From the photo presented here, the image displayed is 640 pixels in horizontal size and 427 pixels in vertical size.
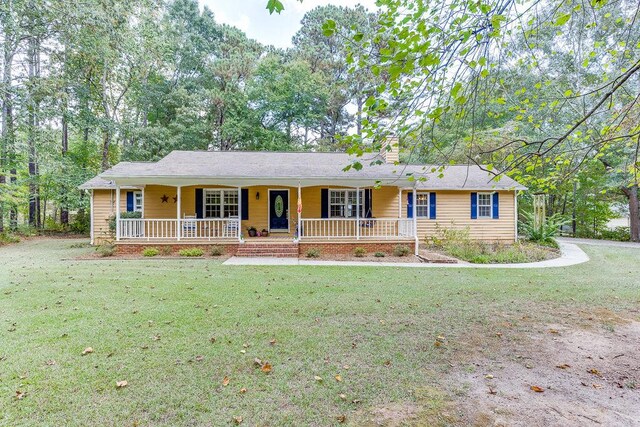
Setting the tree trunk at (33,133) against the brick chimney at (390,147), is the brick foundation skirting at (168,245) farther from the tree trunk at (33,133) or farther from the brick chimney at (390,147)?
the brick chimney at (390,147)

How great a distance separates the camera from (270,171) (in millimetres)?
Answer: 12883

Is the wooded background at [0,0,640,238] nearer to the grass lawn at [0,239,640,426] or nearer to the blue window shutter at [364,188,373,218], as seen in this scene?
the grass lawn at [0,239,640,426]

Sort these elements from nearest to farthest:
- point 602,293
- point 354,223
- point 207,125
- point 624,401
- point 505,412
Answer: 1. point 505,412
2. point 624,401
3. point 602,293
4. point 354,223
5. point 207,125

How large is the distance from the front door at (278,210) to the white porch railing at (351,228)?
102 centimetres

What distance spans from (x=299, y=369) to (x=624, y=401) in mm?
2972

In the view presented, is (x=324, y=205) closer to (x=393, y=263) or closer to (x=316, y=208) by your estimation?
(x=316, y=208)

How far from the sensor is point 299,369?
338cm

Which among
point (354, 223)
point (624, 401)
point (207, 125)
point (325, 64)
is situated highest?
point (325, 64)

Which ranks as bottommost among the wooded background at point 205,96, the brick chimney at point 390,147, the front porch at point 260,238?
the front porch at point 260,238

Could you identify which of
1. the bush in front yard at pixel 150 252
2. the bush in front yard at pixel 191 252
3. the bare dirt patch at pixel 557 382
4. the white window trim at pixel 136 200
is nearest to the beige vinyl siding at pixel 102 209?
the white window trim at pixel 136 200

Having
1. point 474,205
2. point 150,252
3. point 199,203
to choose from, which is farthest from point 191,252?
point 474,205

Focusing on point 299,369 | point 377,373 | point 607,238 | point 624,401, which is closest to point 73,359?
point 299,369

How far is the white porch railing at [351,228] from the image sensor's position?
13.0 m

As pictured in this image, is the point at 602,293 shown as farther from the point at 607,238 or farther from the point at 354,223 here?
the point at 607,238
